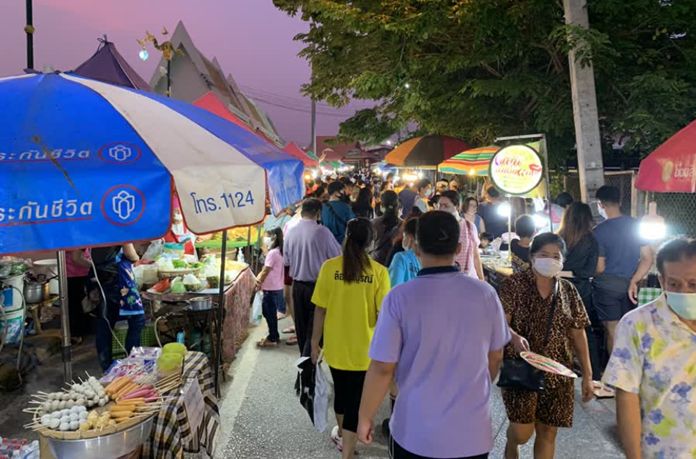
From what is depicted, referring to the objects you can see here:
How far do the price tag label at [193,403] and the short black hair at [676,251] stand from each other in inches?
107

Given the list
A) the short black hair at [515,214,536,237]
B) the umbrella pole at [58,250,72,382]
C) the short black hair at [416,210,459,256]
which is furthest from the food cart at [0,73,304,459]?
the short black hair at [515,214,536,237]

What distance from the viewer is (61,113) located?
91.7 inches

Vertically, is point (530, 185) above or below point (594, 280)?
above

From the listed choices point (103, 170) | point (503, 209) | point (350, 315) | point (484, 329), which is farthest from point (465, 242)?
point (103, 170)

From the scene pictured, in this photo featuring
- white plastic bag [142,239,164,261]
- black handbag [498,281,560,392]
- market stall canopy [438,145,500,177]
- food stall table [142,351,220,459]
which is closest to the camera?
food stall table [142,351,220,459]

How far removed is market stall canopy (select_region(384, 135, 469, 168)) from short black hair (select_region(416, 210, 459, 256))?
9351mm

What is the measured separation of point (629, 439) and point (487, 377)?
2.04 ft

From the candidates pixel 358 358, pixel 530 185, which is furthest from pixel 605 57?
pixel 358 358

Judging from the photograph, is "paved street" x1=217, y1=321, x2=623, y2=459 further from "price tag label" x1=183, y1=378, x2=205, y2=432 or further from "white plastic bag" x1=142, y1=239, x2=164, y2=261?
"white plastic bag" x1=142, y1=239, x2=164, y2=261

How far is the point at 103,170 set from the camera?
2.09 metres

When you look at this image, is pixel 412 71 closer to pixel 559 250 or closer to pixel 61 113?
Result: pixel 559 250

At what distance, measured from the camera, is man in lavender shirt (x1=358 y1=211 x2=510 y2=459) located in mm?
2227

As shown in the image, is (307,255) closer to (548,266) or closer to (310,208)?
(310,208)

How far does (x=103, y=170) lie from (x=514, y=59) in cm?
1098
